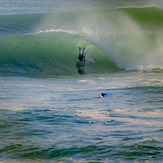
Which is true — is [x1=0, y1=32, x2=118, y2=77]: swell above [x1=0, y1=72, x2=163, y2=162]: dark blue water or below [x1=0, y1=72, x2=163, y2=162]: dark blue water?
above

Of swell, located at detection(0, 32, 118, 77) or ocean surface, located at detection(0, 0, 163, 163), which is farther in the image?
swell, located at detection(0, 32, 118, 77)

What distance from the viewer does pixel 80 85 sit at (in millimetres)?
12695

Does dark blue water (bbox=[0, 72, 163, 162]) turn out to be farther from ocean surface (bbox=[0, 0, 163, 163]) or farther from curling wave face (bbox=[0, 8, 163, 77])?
curling wave face (bbox=[0, 8, 163, 77])

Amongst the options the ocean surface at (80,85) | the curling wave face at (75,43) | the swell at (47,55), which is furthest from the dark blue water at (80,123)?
the curling wave face at (75,43)

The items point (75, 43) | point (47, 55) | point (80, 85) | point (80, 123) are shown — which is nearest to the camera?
point (80, 123)

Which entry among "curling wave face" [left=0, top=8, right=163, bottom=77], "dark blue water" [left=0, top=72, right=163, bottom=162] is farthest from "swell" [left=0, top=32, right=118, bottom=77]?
"dark blue water" [left=0, top=72, right=163, bottom=162]

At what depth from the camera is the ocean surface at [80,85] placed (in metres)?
6.29

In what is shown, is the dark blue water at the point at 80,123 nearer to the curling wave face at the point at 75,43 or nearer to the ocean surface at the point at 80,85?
the ocean surface at the point at 80,85

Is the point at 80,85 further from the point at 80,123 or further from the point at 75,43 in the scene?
the point at 75,43

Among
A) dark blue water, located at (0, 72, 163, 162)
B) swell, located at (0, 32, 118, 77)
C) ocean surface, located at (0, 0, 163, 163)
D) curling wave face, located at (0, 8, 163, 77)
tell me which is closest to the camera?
dark blue water, located at (0, 72, 163, 162)

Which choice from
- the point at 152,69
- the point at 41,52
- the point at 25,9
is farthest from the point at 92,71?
the point at 25,9

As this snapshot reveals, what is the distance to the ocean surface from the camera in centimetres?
629

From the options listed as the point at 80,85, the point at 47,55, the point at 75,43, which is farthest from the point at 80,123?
the point at 75,43

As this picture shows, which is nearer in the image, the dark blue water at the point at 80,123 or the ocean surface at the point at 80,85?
the dark blue water at the point at 80,123
